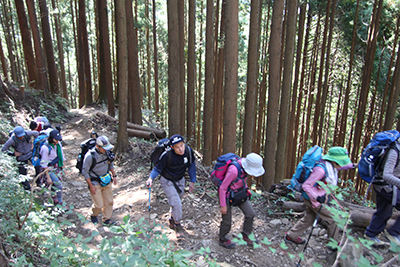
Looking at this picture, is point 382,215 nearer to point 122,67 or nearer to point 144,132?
point 122,67

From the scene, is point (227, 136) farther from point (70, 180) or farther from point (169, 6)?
point (70, 180)

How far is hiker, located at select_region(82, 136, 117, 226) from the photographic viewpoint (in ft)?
15.7

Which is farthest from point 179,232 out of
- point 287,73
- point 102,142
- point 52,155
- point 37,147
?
point 287,73

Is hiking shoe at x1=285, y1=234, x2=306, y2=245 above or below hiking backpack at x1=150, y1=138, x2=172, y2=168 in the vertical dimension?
below

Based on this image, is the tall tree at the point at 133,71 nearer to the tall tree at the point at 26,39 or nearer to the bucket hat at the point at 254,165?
the tall tree at the point at 26,39

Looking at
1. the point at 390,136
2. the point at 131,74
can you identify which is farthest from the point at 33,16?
the point at 390,136

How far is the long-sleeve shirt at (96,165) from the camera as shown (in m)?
4.76

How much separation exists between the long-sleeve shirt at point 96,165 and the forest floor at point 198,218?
615mm

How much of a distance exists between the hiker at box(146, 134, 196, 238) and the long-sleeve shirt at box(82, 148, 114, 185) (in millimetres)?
1029

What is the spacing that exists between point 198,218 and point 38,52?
41.5 ft

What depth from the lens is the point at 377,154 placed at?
3.95 metres

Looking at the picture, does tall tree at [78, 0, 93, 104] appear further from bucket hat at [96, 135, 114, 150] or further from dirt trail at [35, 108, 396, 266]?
bucket hat at [96, 135, 114, 150]

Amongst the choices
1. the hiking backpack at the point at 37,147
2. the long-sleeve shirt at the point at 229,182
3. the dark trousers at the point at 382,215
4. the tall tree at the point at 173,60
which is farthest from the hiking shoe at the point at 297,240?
the hiking backpack at the point at 37,147

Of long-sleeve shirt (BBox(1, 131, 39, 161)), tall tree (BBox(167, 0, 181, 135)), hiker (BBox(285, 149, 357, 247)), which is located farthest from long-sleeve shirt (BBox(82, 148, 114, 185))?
hiker (BBox(285, 149, 357, 247))
